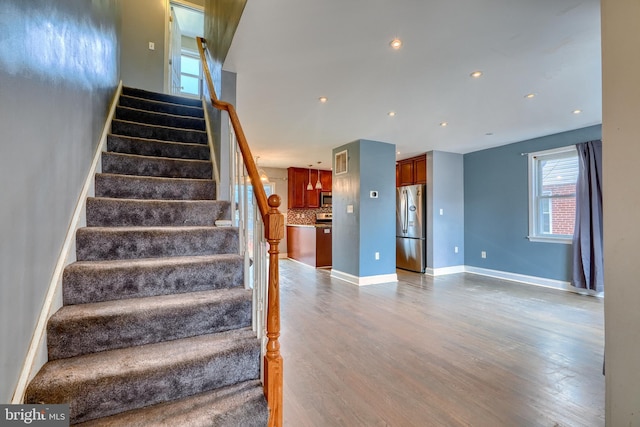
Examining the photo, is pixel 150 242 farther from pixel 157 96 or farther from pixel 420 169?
pixel 420 169

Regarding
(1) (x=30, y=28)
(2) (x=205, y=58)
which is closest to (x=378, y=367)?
(1) (x=30, y=28)

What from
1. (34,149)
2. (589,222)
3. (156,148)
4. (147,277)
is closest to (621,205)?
(147,277)

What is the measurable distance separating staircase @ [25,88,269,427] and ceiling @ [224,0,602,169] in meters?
1.39

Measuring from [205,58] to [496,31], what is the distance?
9.65 feet

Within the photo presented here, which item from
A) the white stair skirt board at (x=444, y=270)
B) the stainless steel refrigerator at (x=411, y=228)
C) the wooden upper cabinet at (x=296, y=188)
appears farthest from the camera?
the wooden upper cabinet at (x=296, y=188)

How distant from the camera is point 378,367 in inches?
83.7

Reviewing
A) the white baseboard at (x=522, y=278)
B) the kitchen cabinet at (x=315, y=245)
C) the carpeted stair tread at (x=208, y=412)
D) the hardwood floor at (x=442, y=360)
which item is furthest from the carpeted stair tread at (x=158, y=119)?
the white baseboard at (x=522, y=278)

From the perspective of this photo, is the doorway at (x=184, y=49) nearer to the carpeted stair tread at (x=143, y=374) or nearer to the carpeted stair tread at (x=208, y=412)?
the carpeted stair tread at (x=143, y=374)

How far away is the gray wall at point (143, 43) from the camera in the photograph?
172 inches

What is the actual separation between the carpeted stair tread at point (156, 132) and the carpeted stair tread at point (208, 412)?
251 centimetres

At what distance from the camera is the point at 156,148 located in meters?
2.73

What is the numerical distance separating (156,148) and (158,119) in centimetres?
62

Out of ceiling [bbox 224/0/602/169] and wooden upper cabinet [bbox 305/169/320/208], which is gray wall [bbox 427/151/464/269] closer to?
Answer: ceiling [bbox 224/0/602/169]

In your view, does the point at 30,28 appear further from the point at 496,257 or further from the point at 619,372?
the point at 496,257
